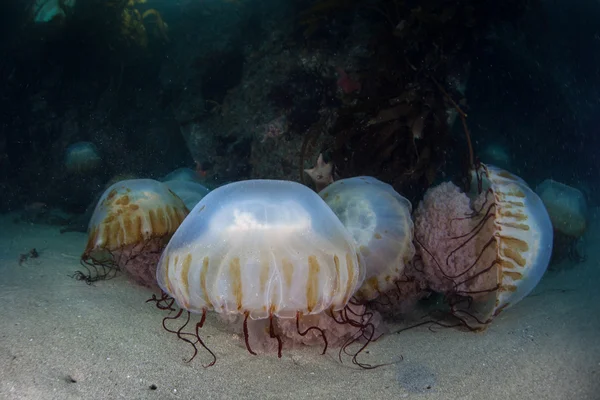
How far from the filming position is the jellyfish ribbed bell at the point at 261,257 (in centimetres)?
200

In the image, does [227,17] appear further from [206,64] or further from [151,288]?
[151,288]

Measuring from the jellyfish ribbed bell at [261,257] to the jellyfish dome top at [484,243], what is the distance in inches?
46.5

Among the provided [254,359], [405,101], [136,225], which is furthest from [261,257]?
[405,101]

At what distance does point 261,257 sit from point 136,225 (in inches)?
67.5

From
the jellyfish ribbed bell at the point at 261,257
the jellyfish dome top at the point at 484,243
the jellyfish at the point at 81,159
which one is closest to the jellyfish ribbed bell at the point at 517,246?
the jellyfish dome top at the point at 484,243

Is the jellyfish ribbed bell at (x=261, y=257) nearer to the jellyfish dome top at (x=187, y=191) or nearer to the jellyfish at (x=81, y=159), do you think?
the jellyfish dome top at (x=187, y=191)

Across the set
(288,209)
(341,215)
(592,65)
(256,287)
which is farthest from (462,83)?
(592,65)

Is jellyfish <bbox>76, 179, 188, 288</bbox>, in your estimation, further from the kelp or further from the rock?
the rock

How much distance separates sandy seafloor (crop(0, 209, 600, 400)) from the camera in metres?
2.06

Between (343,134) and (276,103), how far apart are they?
1.79 metres

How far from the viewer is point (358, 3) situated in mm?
5191

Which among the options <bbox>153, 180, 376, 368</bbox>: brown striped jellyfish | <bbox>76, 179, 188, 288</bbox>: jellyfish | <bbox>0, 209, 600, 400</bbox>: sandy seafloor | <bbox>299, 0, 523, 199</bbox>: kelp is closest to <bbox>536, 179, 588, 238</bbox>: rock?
<bbox>299, 0, 523, 199</bbox>: kelp

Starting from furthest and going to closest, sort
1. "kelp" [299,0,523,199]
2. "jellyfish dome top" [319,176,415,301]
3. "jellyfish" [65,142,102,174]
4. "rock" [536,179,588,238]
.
→ "jellyfish" [65,142,102,174] → "rock" [536,179,588,238] → "kelp" [299,0,523,199] → "jellyfish dome top" [319,176,415,301]

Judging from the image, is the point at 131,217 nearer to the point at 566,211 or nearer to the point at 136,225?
the point at 136,225
